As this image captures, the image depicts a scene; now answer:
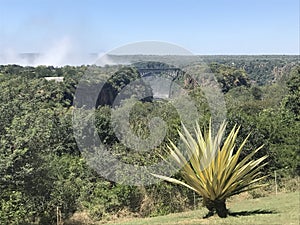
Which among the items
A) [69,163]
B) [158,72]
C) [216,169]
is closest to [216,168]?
[216,169]

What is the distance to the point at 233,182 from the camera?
9523mm

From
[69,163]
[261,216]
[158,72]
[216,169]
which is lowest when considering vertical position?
[261,216]

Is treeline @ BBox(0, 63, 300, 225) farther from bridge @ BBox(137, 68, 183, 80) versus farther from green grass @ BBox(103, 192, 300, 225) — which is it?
bridge @ BBox(137, 68, 183, 80)

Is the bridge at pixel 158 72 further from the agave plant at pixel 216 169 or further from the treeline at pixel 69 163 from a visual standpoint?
the agave plant at pixel 216 169

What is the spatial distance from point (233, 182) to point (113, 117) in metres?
8.99

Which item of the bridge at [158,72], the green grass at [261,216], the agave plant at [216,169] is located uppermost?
the bridge at [158,72]

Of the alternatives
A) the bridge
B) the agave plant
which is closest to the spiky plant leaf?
the agave plant

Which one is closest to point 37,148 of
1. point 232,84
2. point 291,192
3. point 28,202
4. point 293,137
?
point 28,202

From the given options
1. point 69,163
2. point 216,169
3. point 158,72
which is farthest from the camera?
point 158,72

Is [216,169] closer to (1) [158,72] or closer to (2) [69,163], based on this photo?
(2) [69,163]

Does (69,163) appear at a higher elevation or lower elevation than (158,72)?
lower

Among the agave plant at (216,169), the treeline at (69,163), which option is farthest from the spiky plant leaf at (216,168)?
the treeline at (69,163)

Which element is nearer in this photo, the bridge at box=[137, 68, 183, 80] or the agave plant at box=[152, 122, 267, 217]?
the agave plant at box=[152, 122, 267, 217]

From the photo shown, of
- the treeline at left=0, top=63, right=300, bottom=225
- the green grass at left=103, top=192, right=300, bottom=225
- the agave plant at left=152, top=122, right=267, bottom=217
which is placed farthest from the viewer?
the treeline at left=0, top=63, right=300, bottom=225
